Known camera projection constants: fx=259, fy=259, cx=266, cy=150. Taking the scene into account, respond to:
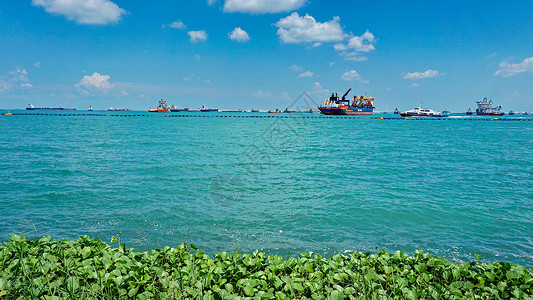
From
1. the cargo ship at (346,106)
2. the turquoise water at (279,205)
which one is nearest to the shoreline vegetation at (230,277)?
the turquoise water at (279,205)

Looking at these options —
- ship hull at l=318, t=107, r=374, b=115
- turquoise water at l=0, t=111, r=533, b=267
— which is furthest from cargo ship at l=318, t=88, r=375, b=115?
turquoise water at l=0, t=111, r=533, b=267

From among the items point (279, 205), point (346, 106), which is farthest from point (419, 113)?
point (279, 205)

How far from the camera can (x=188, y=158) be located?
23.3m

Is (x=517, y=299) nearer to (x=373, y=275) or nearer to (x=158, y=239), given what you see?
(x=373, y=275)

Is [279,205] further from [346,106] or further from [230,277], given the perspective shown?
[346,106]

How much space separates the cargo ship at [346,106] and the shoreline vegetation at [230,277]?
120 meters

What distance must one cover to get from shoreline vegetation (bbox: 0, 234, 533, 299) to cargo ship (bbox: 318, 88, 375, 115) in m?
120

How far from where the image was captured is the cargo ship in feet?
417

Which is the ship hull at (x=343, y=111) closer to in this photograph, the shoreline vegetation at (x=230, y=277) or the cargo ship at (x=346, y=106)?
the cargo ship at (x=346, y=106)

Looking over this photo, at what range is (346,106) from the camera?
133 meters

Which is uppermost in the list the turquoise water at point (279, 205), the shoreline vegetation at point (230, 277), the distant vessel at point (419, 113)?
the distant vessel at point (419, 113)

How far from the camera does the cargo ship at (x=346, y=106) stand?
127 m

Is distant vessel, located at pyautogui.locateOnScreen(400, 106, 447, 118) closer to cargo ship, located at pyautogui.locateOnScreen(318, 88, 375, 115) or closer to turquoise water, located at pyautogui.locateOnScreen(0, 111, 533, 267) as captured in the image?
cargo ship, located at pyautogui.locateOnScreen(318, 88, 375, 115)

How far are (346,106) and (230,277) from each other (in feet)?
451
